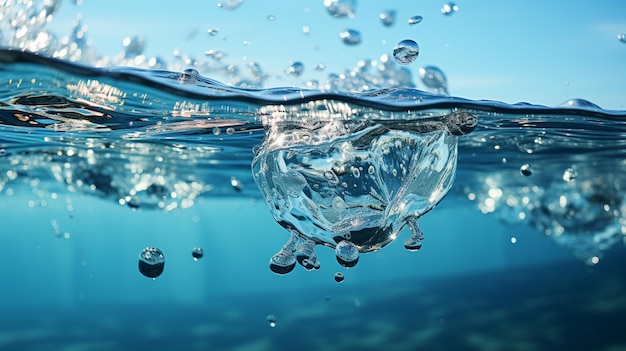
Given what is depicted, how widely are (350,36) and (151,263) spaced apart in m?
3.55

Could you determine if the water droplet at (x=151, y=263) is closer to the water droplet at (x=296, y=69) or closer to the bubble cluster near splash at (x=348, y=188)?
the bubble cluster near splash at (x=348, y=188)

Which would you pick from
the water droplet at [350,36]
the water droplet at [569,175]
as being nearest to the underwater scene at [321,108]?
the water droplet at [350,36]

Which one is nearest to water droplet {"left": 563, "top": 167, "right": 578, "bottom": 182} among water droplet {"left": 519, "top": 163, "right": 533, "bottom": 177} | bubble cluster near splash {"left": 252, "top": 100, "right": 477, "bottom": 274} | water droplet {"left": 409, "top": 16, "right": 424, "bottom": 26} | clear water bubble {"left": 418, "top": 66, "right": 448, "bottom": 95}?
water droplet {"left": 519, "top": 163, "right": 533, "bottom": 177}

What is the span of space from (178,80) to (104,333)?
26.1 metres

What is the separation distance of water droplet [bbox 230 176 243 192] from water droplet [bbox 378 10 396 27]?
10.1 metres

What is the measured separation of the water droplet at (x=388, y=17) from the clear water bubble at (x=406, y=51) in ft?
0.70

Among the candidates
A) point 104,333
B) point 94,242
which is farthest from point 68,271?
point 104,333

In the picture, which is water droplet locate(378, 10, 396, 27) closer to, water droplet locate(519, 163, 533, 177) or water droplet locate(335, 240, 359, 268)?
water droplet locate(335, 240, 359, 268)

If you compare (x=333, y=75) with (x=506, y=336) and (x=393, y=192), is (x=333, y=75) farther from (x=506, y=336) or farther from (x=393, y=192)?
(x=506, y=336)

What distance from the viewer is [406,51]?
4.79 metres

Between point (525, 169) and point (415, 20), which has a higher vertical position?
point (415, 20)

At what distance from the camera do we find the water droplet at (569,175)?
14531 mm

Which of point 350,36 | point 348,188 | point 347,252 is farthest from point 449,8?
point 347,252

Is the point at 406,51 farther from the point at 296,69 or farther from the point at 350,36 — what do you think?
the point at 296,69
